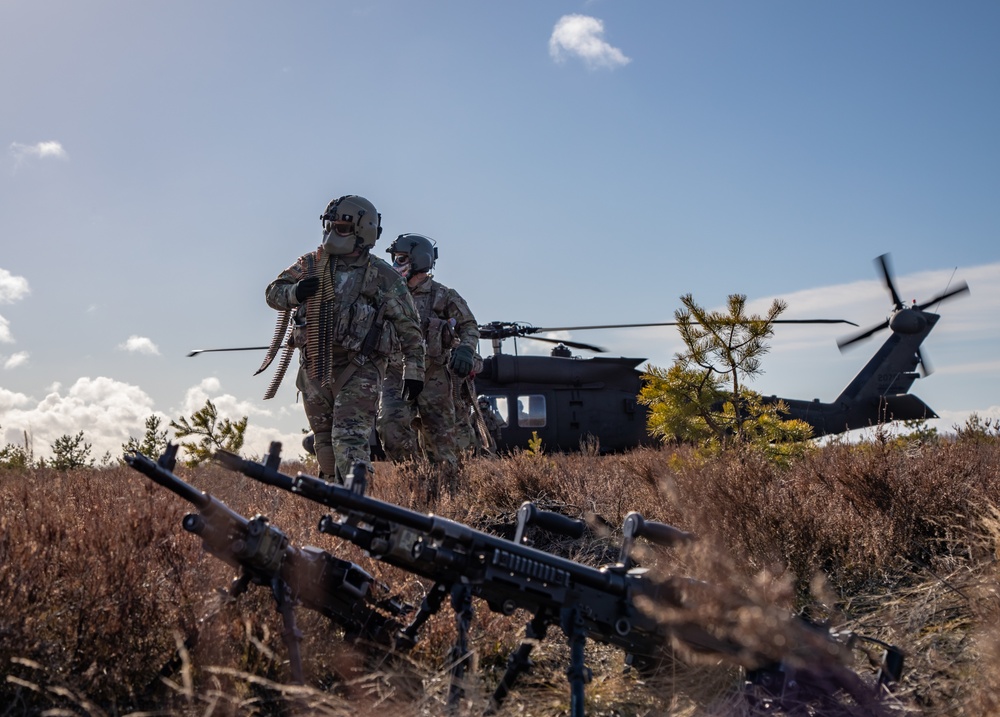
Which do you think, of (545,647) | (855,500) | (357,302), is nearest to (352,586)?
(545,647)

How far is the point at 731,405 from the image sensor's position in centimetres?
675

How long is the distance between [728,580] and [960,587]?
1.54 metres

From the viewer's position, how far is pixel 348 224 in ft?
22.5

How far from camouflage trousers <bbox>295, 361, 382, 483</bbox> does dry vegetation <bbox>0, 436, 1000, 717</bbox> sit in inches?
47.0

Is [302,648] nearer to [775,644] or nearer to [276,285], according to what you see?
[775,644]

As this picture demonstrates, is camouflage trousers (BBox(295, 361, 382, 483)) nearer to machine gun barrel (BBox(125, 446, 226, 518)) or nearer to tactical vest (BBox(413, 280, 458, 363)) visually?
tactical vest (BBox(413, 280, 458, 363))

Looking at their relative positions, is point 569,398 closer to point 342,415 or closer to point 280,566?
point 342,415

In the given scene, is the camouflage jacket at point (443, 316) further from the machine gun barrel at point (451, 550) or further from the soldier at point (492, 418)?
the machine gun barrel at point (451, 550)

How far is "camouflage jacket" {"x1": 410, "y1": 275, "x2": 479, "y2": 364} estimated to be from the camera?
958 centimetres

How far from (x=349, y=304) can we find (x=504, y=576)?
14.6 feet

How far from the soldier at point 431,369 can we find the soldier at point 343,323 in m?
1.43

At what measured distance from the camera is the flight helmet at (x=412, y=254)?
31.8 feet

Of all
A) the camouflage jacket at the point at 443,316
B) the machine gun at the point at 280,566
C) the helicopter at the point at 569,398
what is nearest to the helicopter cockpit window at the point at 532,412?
the helicopter at the point at 569,398

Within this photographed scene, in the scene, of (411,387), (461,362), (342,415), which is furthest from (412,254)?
(342,415)
